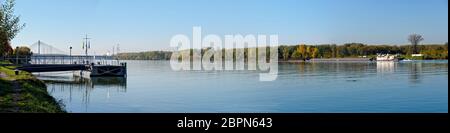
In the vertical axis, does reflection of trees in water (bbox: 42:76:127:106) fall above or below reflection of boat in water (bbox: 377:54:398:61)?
below

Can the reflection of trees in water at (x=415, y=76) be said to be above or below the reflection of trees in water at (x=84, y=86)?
above

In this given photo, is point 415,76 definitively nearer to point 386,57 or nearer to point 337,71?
point 337,71

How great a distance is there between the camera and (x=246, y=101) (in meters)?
21.4

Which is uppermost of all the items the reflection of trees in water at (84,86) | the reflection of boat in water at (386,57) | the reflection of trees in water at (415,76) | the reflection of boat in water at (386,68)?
the reflection of boat in water at (386,57)

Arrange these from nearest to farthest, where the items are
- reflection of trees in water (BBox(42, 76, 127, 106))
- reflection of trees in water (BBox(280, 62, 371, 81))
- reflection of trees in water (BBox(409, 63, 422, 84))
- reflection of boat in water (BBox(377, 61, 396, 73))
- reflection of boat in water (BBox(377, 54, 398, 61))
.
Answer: reflection of trees in water (BBox(42, 76, 127, 106))
reflection of trees in water (BBox(409, 63, 422, 84))
reflection of trees in water (BBox(280, 62, 371, 81))
reflection of boat in water (BBox(377, 61, 396, 73))
reflection of boat in water (BBox(377, 54, 398, 61))

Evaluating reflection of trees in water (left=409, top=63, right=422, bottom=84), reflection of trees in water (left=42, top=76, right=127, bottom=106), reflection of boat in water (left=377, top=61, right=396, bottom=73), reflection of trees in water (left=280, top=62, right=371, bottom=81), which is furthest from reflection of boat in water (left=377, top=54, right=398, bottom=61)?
reflection of trees in water (left=42, top=76, right=127, bottom=106)

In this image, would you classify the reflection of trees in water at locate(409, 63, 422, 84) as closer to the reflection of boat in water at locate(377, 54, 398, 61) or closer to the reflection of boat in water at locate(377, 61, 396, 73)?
the reflection of boat in water at locate(377, 61, 396, 73)

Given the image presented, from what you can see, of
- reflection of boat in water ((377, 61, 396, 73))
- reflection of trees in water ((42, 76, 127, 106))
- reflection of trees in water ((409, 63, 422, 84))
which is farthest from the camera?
reflection of boat in water ((377, 61, 396, 73))

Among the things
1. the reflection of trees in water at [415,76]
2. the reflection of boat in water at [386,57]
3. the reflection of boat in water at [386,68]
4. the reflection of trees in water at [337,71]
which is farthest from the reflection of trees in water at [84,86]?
the reflection of boat in water at [386,57]

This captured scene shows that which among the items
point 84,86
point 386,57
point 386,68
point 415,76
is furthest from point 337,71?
point 386,57

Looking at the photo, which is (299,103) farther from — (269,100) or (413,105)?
(413,105)

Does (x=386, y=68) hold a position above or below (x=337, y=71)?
above

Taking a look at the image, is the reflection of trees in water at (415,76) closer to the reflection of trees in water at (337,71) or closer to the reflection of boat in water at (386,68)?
the reflection of boat in water at (386,68)
